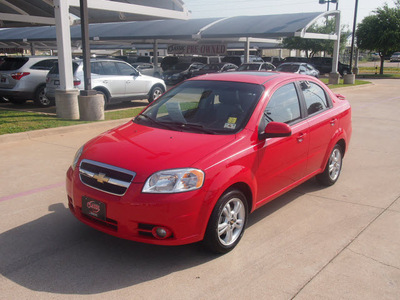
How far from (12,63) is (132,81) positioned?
385 centimetres

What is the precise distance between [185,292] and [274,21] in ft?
76.2

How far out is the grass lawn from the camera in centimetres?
895

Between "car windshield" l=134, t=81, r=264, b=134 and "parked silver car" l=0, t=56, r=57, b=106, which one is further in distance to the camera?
"parked silver car" l=0, t=56, r=57, b=106

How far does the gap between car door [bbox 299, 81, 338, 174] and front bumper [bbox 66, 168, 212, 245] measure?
2.11m

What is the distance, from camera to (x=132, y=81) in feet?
44.5

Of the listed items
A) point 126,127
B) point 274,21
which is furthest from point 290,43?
point 126,127

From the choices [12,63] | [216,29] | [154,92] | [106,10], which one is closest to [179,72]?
[216,29]

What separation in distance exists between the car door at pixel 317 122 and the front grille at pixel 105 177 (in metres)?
2.50

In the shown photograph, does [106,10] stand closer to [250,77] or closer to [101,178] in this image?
[250,77]

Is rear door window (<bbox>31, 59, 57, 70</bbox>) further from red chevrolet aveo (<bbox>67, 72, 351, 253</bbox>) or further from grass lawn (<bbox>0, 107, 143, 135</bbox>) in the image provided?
red chevrolet aveo (<bbox>67, 72, 351, 253</bbox>)

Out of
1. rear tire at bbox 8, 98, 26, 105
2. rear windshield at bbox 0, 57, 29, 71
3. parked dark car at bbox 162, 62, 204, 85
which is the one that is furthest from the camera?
parked dark car at bbox 162, 62, 204, 85

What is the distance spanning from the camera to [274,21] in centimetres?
2405

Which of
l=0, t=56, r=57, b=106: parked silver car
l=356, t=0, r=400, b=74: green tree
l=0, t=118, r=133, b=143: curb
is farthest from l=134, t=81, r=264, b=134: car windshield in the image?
l=356, t=0, r=400, b=74: green tree

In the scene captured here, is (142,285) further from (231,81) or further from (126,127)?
(231,81)
